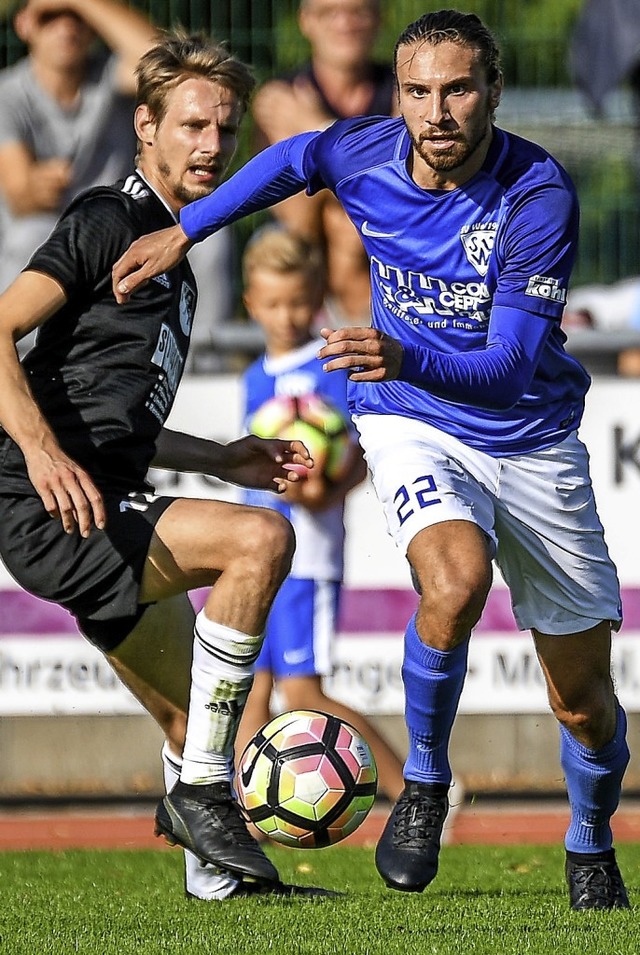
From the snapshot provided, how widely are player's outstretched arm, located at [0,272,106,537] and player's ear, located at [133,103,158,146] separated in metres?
0.76

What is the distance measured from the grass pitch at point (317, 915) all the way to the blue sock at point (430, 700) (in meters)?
0.44

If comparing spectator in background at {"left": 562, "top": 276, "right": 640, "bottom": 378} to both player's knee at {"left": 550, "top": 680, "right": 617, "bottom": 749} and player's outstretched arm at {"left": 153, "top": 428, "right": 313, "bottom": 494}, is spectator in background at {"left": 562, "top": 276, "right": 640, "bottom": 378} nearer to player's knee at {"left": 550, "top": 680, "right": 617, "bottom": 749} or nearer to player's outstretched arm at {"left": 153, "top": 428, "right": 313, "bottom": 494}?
player's outstretched arm at {"left": 153, "top": 428, "right": 313, "bottom": 494}

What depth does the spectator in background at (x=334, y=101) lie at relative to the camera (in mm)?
8633

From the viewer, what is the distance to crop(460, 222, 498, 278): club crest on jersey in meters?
5.10

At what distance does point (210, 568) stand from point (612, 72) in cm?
486

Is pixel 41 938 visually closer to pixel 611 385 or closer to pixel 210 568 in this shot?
pixel 210 568

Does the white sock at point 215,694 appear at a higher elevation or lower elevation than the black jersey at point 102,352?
lower

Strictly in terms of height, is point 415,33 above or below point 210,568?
above

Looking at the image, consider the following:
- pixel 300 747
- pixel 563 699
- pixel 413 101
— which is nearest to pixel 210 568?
pixel 300 747

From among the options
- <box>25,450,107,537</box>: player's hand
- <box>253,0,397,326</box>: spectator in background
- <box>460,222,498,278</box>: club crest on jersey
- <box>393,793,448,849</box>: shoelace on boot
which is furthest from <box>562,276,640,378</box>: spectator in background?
<box>25,450,107,537</box>: player's hand

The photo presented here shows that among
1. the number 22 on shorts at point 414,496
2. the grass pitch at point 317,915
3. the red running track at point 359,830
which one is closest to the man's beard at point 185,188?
the number 22 on shorts at point 414,496

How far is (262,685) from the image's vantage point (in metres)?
7.68

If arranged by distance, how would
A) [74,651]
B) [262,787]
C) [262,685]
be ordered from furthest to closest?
[74,651], [262,685], [262,787]

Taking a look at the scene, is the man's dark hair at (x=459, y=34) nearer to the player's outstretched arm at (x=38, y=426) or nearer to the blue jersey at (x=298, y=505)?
the player's outstretched arm at (x=38, y=426)
